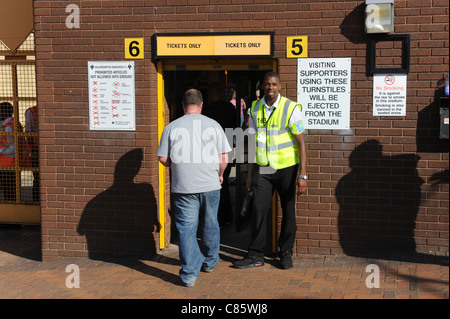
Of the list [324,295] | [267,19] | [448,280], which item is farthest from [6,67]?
[448,280]

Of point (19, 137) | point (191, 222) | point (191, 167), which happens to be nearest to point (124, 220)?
point (191, 222)

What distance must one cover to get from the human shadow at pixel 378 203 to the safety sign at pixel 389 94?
1.22 ft

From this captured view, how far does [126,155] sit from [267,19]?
2.19 meters

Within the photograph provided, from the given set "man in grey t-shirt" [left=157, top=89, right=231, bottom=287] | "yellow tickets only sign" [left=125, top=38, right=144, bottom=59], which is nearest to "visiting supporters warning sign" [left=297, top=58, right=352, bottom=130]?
"man in grey t-shirt" [left=157, top=89, right=231, bottom=287]

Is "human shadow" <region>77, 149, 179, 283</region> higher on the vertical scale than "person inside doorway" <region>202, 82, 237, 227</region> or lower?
lower

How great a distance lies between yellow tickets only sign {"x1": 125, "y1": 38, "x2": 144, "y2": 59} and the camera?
6.57 meters

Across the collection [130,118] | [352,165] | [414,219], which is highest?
[130,118]

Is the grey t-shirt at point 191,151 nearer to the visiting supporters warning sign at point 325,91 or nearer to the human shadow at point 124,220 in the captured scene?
the human shadow at point 124,220

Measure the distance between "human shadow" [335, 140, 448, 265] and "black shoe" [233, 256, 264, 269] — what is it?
0.96m

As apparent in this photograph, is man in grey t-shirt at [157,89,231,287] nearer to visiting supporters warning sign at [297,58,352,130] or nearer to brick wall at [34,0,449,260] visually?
brick wall at [34,0,449,260]

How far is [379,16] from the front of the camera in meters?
6.00

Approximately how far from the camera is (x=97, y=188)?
681cm
